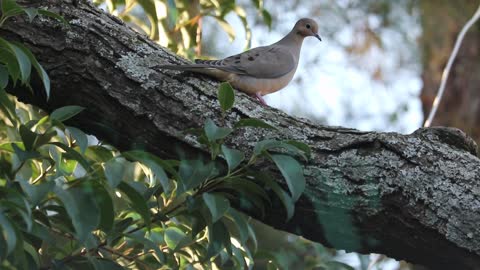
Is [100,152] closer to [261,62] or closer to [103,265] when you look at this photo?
[103,265]

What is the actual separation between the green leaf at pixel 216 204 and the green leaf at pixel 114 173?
0.21 meters

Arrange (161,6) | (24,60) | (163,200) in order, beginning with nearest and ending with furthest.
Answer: (24,60) < (163,200) < (161,6)

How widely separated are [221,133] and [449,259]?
786mm

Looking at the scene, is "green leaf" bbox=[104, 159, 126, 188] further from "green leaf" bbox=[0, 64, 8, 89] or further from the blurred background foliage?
the blurred background foliage

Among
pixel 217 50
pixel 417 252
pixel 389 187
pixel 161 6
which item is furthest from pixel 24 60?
pixel 217 50

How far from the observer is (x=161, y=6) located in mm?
3625

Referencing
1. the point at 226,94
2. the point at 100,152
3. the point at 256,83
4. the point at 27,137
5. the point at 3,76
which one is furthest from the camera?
the point at 256,83

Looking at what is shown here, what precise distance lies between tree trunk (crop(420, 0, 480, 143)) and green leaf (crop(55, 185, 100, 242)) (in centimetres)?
456

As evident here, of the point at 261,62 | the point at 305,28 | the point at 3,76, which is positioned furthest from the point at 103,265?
the point at 305,28

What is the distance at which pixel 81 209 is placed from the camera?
1863mm

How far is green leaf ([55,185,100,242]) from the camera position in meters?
1.83

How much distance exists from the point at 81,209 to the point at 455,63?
16.0ft

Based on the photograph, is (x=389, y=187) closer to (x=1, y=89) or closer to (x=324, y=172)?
(x=324, y=172)

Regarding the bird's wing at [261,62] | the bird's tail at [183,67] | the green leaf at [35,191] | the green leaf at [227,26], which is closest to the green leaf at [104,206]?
the green leaf at [35,191]
